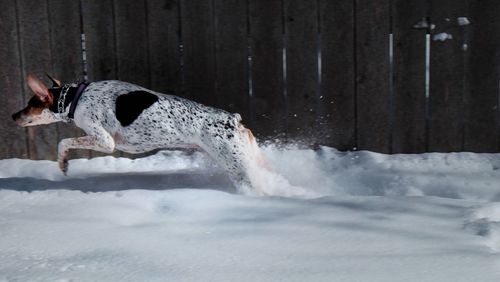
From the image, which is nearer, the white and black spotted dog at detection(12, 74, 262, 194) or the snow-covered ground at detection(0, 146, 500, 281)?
the snow-covered ground at detection(0, 146, 500, 281)

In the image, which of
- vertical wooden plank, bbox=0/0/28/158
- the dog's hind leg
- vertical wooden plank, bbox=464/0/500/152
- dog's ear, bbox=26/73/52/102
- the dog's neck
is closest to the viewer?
the dog's hind leg

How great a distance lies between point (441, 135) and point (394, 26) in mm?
1026

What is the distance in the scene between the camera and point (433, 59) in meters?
4.62

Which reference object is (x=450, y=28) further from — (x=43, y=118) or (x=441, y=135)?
(x=43, y=118)

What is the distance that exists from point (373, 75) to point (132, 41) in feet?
6.94

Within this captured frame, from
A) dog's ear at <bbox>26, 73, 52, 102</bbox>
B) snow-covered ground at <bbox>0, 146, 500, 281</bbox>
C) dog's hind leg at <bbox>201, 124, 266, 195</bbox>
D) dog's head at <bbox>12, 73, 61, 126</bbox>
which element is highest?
dog's ear at <bbox>26, 73, 52, 102</bbox>

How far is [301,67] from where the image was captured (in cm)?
475

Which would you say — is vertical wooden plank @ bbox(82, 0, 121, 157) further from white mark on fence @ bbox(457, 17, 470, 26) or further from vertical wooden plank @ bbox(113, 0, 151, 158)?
white mark on fence @ bbox(457, 17, 470, 26)

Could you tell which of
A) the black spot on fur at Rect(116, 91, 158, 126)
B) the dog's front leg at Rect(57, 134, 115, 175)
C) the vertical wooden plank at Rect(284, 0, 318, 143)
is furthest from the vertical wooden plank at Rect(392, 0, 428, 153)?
the dog's front leg at Rect(57, 134, 115, 175)

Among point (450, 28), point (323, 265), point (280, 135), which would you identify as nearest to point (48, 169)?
point (280, 135)

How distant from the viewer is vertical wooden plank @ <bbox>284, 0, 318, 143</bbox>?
15.4 ft

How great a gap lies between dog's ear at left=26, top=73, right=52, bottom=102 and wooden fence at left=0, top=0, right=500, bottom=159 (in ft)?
2.42

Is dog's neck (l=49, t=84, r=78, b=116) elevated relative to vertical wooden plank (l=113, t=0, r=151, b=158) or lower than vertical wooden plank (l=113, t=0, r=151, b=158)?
lower

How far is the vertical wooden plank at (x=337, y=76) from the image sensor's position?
4664mm
